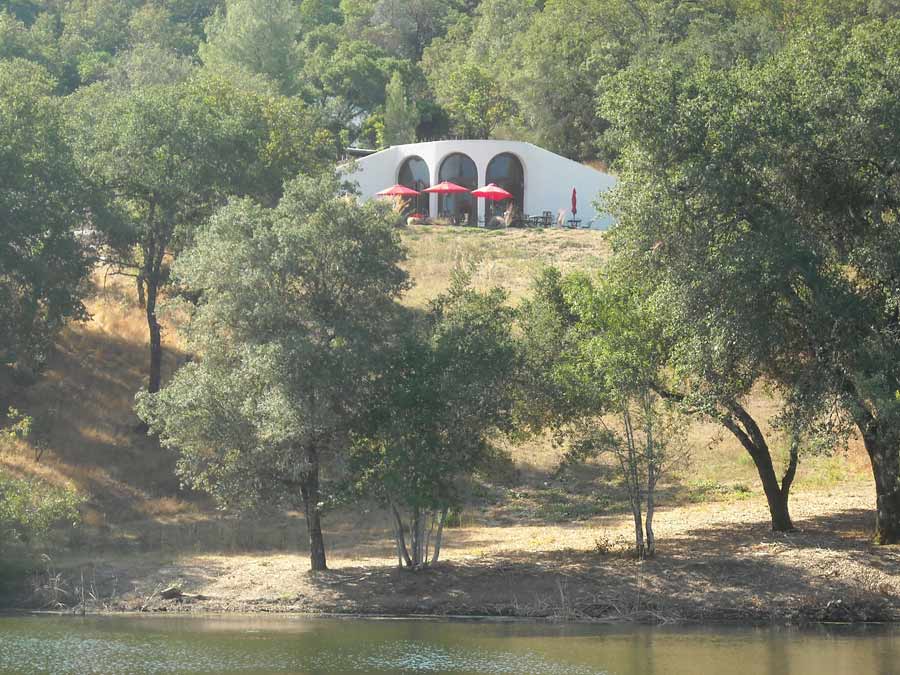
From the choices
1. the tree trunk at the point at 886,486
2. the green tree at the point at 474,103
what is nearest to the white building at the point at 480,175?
the green tree at the point at 474,103

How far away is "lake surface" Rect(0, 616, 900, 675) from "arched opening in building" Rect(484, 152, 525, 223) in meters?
41.1

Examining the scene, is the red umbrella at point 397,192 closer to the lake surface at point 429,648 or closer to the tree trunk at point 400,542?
the tree trunk at point 400,542

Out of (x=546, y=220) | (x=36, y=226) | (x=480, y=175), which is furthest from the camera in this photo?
(x=480, y=175)

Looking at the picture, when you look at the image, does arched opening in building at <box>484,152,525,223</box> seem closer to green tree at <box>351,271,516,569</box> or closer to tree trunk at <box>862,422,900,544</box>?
green tree at <box>351,271,516,569</box>

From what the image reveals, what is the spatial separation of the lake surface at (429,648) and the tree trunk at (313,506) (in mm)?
2793

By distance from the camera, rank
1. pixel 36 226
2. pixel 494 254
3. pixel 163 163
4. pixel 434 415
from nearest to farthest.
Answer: pixel 434 415
pixel 36 226
pixel 163 163
pixel 494 254

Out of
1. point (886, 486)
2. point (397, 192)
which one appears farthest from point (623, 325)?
point (397, 192)

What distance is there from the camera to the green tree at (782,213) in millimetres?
23922

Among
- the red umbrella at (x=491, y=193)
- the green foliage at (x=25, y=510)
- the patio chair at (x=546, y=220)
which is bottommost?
the green foliage at (x=25, y=510)

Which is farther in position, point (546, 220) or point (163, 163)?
point (546, 220)

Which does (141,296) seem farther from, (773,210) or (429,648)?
(773,210)

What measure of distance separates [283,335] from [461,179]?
3902 centimetres

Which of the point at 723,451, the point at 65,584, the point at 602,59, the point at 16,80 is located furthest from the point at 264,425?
the point at 602,59

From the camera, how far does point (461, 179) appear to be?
210ft
